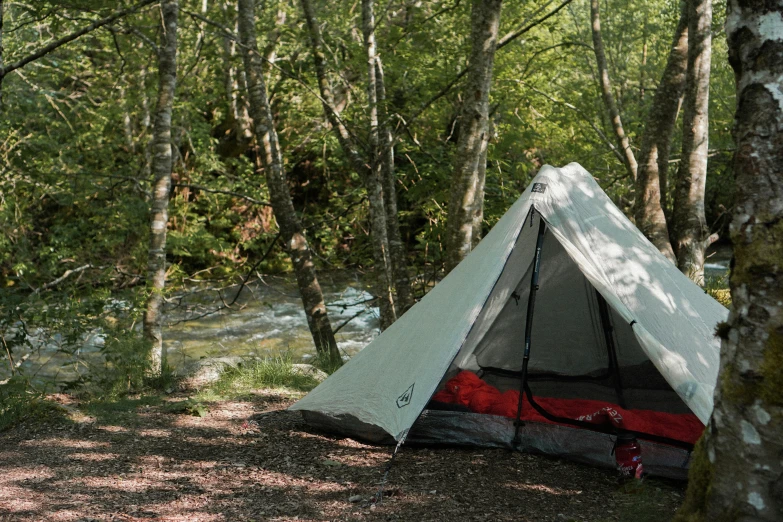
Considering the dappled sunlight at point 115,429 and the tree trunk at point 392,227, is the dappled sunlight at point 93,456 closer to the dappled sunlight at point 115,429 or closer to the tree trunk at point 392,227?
the dappled sunlight at point 115,429

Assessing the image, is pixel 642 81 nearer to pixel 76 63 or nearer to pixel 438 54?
pixel 438 54

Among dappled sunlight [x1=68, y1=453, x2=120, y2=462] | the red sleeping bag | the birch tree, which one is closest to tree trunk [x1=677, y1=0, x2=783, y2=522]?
the red sleeping bag

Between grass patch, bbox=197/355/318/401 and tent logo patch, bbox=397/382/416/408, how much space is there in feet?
6.90

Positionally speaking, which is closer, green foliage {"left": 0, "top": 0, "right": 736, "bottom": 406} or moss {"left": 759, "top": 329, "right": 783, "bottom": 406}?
moss {"left": 759, "top": 329, "right": 783, "bottom": 406}

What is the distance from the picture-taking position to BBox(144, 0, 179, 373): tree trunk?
6.52 m

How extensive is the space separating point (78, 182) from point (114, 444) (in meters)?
7.11

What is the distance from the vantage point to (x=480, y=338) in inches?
203

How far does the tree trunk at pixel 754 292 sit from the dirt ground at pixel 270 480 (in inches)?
33.7

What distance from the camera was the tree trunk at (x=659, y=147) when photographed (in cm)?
666

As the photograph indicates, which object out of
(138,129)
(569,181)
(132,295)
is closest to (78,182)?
(138,129)

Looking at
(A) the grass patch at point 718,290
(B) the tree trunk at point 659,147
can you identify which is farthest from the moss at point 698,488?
(A) the grass patch at point 718,290

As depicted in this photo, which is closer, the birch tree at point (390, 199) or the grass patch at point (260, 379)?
the grass patch at point (260, 379)

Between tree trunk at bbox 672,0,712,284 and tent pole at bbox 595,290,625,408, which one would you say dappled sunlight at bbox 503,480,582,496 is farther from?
tree trunk at bbox 672,0,712,284

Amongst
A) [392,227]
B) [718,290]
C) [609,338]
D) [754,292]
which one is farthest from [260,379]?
[718,290]
